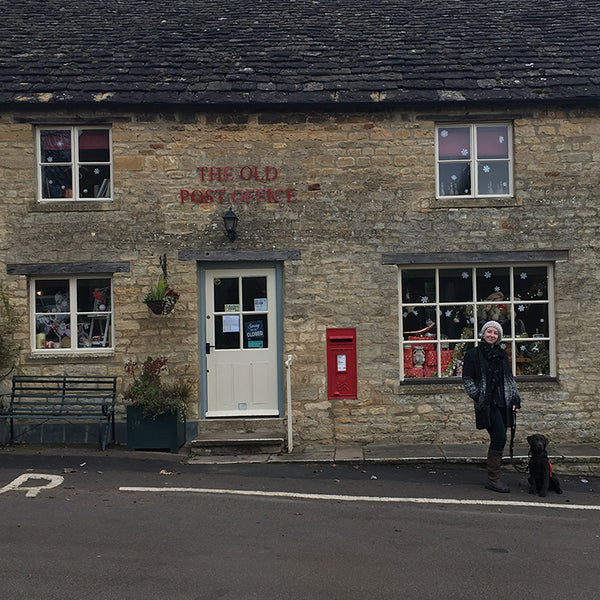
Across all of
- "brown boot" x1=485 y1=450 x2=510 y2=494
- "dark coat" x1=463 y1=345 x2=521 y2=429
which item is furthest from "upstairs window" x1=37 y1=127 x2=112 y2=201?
"brown boot" x1=485 y1=450 x2=510 y2=494

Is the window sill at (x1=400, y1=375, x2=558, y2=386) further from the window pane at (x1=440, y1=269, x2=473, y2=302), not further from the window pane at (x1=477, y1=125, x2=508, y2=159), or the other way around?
the window pane at (x1=477, y1=125, x2=508, y2=159)

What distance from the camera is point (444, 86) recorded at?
33.9 ft

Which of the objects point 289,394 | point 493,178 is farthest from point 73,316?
point 493,178

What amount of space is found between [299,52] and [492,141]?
11.3ft

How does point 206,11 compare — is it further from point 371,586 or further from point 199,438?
point 371,586

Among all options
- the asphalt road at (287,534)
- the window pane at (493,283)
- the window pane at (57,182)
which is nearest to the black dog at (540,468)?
the asphalt road at (287,534)

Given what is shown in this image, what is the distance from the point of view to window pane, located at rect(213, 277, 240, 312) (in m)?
10.5

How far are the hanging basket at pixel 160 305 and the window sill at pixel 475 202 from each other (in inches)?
161

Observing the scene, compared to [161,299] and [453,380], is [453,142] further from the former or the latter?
[161,299]

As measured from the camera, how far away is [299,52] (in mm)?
11266

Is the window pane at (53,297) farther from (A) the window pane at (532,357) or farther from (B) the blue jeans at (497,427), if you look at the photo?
(A) the window pane at (532,357)

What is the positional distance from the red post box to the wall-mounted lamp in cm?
203

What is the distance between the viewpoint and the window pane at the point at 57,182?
10.5 meters

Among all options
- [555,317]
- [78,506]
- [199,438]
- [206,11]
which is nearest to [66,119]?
[206,11]
